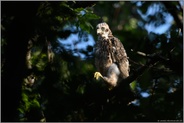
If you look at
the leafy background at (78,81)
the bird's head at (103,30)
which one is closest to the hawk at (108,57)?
the bird's head at (103,30)

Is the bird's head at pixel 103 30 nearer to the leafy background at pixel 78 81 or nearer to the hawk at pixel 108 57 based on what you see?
the hawk at pixel 108 57

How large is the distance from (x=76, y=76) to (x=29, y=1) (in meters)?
0.81

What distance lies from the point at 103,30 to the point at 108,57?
0.50 meters

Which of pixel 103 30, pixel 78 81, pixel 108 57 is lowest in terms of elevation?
pixel 78 81

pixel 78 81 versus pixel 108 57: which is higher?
pixel 108 57

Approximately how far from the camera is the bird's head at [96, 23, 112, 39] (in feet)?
16.7

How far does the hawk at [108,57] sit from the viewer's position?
202 inches

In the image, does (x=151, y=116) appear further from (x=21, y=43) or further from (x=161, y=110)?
(x=21, y=43)

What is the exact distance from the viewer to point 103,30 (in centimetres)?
525

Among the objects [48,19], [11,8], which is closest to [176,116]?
[48,19]

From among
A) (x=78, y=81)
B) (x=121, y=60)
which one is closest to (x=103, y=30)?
(x=121, y=60)

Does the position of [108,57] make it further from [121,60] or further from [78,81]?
[78,81]

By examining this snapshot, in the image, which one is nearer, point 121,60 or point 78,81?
point 78,81

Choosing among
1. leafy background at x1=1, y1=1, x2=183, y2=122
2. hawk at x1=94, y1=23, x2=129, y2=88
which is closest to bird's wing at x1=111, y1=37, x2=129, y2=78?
hawk at x1=94, y1=23, x2=129, y2=88
